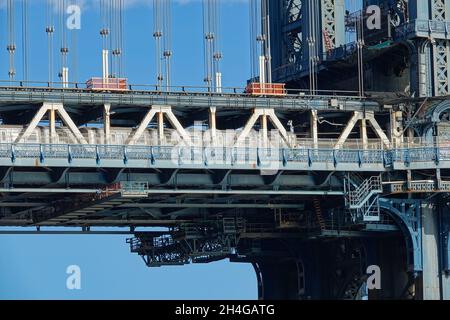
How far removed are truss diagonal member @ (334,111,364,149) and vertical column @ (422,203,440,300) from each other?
743 centimetres

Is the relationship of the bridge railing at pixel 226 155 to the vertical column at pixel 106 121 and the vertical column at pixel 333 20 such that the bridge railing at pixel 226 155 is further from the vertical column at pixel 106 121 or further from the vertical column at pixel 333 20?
the vertical column at pixel 333 20

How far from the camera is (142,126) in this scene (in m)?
118

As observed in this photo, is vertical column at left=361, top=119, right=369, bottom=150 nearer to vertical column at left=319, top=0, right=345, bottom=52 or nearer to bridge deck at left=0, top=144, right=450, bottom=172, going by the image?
bridge deck at left=0, top=144, right=450, bottom=172

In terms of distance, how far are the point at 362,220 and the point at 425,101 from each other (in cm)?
971

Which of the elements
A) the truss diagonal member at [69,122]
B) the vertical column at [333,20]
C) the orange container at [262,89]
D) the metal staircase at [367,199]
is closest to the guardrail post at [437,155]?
the metal staircase at [367,199]

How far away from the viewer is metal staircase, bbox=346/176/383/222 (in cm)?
12181

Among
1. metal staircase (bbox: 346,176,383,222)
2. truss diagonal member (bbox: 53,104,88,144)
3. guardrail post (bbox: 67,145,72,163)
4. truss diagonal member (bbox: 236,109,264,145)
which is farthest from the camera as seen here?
metal staircase (bbox: 346,176,383,222)

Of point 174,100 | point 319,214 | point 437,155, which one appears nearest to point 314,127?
point 319,214

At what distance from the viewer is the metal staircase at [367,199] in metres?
122

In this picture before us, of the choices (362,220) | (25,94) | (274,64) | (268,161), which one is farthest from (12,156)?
(274,64)

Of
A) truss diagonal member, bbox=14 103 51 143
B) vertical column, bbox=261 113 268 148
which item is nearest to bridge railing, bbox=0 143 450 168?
vertical column, bbox=261 113 268 148

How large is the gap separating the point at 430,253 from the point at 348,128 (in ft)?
34.4

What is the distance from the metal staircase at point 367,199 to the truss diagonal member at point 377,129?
3.05 meters

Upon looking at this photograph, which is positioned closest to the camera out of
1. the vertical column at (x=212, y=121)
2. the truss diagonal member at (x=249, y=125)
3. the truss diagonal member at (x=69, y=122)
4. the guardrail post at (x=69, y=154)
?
the guardrail post at (x=69, y=154)
